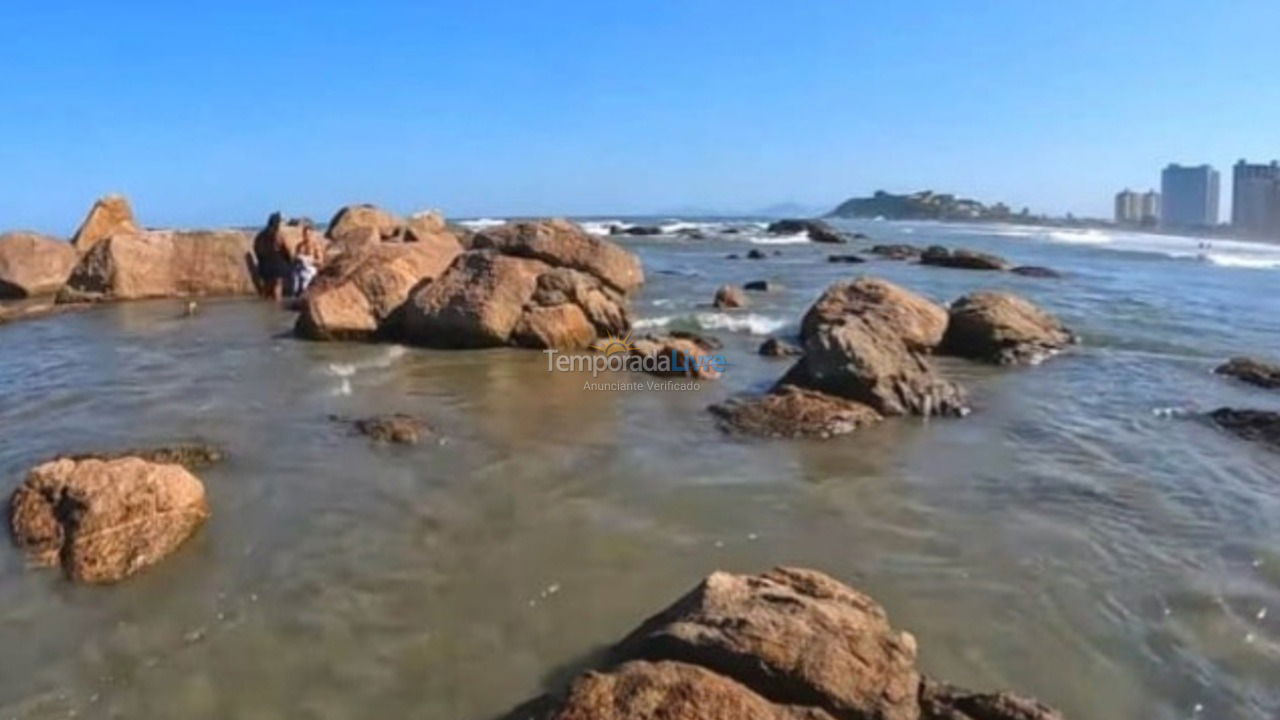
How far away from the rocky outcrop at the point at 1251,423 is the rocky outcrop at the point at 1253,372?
2.57m

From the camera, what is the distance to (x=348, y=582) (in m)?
5.24

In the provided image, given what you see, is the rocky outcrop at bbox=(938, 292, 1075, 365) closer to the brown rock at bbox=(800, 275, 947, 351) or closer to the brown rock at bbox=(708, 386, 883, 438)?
the brown rock at bbox=(800, 275, 947, 351)

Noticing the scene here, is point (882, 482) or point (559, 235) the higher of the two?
point (559, 235)

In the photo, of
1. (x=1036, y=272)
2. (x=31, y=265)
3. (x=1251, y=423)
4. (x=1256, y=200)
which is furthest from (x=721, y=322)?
(x=1256, y=200)

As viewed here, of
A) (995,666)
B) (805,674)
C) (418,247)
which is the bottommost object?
(995,666)

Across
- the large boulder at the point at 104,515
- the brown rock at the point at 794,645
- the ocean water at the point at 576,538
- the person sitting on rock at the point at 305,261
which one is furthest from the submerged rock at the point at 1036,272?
the large boulder at the point at 104,515

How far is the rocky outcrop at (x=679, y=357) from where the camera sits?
11.1 m

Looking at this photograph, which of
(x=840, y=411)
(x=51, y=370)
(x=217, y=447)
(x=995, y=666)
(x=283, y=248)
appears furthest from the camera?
(x=283, y=248)

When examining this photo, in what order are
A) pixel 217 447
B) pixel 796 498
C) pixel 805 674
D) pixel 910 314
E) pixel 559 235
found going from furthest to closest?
pixel 559 235 → pixel 910 314 → pixel 217 447 → pixel 796 498 → pixel 805 674

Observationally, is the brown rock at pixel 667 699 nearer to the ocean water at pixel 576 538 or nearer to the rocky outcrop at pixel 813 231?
the ocean water at pixel 576 538

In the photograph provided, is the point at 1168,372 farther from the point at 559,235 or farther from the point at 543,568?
the point at 543,568

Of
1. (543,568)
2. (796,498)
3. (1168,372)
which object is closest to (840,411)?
(796,498)

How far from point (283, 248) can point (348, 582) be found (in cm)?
1615

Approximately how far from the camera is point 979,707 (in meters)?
3.80
